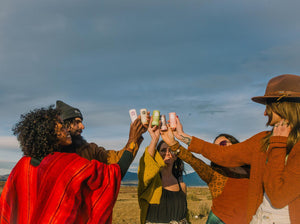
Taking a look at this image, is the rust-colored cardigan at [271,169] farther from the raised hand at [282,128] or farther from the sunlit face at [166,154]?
the sunlit face at [166,154]

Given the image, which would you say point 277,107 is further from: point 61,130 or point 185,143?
point 61,130

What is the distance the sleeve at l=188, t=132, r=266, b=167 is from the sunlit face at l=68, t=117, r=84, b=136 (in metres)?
1.55

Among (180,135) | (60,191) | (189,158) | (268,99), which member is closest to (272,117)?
(268,99)

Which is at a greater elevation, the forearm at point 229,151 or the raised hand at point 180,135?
the raised hand at point 180,135

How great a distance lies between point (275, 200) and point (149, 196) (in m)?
2.62

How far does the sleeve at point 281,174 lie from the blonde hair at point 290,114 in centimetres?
A: 7

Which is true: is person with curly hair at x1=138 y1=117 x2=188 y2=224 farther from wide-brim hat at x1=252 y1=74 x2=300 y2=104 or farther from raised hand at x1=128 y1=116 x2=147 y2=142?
wide-brim hat at x1=252 y1=74 x2=300 y2=104

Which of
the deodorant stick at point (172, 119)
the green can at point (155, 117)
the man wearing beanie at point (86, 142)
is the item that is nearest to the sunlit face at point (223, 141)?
the deodorant stick at point (172, 119)

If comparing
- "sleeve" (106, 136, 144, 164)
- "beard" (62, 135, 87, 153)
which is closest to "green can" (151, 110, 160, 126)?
"sleeve" (106, 136, 144, 164)

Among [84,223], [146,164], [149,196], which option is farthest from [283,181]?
[149,196]

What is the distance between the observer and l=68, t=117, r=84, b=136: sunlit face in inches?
182

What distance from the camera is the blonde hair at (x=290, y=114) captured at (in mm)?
3232

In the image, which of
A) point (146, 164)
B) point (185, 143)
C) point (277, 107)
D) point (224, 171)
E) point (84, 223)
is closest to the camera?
point (277, 107)

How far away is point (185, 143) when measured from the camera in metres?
4.29
